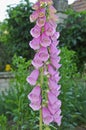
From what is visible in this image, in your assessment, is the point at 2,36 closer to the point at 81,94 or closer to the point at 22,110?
the point at 81,94

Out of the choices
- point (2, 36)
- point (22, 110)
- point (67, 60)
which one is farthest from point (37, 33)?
point (2, 36)

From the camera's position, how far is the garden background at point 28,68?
3.67 m

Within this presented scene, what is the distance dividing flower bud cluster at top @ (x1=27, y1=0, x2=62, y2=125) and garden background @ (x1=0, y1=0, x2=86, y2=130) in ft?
3.49

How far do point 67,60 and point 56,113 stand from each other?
232 cm

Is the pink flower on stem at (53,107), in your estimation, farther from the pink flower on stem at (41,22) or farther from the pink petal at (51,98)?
the pink flower on stem at (41,22)

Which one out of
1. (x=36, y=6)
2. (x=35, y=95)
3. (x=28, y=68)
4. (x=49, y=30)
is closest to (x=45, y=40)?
(x=49, y=30)

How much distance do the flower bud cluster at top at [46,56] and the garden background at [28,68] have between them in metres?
1.06

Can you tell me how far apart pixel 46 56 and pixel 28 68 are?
267cm

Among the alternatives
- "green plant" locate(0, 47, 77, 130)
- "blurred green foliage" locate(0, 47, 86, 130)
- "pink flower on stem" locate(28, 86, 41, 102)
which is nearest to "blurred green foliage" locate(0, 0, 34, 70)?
"blurred green foliage" locate(0, 47, 86, 130)

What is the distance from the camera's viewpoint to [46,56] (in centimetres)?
185

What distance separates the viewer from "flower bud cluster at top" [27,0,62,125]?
6.07 feet

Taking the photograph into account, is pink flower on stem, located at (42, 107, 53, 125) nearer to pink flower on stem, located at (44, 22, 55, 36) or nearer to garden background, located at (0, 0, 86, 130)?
pink flower on stem, located at (44, 22, 55, 36)

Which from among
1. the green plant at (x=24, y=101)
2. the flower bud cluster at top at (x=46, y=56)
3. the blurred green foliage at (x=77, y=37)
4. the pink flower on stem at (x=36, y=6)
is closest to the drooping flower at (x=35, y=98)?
the flower bud cluster at top at (x=46, y=56)

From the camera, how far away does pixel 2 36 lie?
9.03 metres
